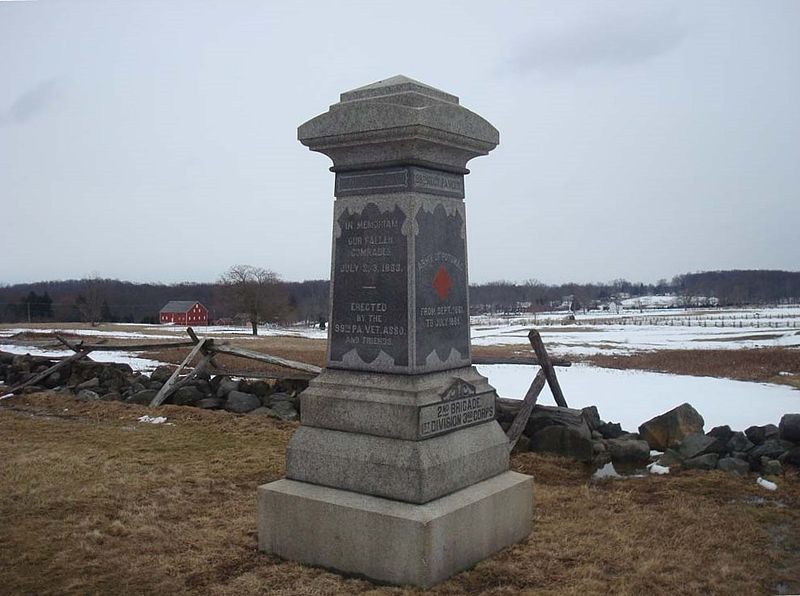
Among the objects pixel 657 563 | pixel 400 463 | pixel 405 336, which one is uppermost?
pixel 405 336

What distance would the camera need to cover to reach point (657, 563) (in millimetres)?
5461

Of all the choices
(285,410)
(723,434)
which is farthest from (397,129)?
(285,410)

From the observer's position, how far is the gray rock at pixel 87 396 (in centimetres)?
1425

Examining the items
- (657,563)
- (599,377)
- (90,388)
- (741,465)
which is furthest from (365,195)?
(599,377)

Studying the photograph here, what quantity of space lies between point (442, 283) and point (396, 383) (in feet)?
3.06

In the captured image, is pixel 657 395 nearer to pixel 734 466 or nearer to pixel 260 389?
pixel 734 466

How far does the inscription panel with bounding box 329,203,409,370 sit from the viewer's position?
18.6 feet

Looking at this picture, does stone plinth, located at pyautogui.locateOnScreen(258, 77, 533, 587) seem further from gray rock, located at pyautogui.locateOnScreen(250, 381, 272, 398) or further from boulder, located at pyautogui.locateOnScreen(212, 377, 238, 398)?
boulder, located at pyautogui.locateOnScreen(212, 377, 238, 398)

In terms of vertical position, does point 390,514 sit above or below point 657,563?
above

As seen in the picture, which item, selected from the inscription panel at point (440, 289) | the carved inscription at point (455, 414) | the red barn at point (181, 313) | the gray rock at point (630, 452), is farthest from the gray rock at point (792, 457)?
the red barn at point (181, 313)

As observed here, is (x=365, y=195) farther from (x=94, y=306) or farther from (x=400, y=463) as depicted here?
(x=94, y=306)

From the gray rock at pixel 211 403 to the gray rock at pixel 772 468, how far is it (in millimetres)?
9225

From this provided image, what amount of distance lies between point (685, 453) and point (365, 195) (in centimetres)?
583

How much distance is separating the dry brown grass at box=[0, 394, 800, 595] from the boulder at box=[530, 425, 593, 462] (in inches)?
10.2
